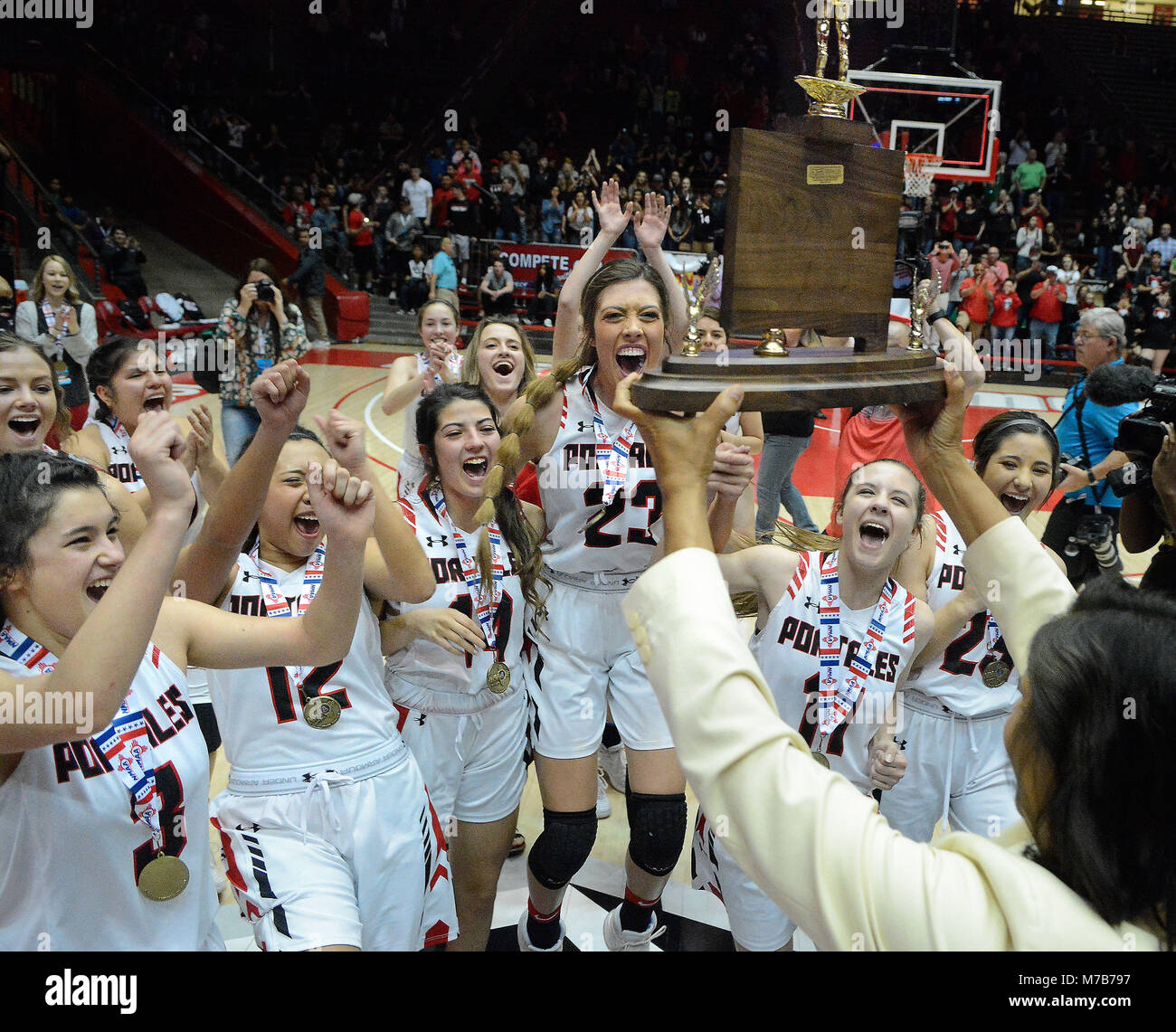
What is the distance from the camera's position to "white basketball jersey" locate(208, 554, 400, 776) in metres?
2.80

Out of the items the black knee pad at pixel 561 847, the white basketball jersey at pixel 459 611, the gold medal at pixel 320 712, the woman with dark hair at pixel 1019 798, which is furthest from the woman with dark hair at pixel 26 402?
the woman with dark hair at pixel 1019 798

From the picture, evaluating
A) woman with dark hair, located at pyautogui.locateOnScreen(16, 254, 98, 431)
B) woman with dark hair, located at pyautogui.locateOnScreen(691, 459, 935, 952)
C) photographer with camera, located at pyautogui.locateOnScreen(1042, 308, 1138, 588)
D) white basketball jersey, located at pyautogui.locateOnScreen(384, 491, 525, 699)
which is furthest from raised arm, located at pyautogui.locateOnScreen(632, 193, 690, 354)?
woman with dark hair, located at pyautogui.locateOnScreen(16, 254, 98, 431)

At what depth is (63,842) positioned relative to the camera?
2141mm

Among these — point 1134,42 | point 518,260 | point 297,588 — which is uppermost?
point 1134,42

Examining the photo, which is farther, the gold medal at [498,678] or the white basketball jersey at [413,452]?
the white basketball jersey at [413,452]

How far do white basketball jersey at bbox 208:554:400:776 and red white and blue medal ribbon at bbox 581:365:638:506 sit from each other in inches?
37.8

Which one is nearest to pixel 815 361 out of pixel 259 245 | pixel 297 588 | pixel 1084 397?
pixel 297 588

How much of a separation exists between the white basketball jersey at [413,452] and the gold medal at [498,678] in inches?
27.0

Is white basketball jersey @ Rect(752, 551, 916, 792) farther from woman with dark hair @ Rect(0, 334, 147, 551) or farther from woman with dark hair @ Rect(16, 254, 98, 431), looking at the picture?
woman with dark hair @ Rect(16, 254, 98, 431)

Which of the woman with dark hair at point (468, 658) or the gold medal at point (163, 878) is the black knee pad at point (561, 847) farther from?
the gold medal at point (163, 878)

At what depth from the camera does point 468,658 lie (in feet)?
10.7

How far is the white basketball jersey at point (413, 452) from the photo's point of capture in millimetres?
4234
